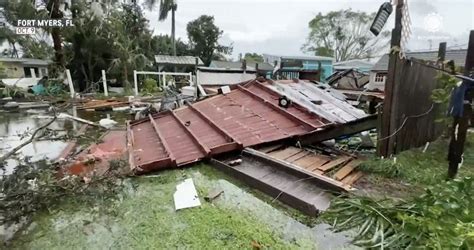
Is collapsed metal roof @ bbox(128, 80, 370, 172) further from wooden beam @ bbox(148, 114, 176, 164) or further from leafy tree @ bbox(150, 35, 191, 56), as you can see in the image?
leafy tree @ bbox(150, 35, 191, 56)

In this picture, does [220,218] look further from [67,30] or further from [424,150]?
[67,30]

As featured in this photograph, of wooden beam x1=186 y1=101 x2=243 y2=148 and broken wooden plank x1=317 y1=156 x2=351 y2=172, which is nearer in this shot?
→ broken wooden plank x1=317 y1=156 x2=351 y2=172

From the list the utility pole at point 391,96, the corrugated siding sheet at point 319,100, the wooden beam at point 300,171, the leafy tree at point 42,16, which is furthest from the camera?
the leafy tree at point 42,16

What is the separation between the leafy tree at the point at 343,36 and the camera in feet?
114

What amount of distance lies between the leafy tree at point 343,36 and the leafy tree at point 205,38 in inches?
525

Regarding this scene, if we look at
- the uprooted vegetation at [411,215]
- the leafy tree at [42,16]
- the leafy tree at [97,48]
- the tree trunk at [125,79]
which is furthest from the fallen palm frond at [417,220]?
the leafy tree at [97,48]

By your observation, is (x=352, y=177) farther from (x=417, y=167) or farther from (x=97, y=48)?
(x=97, y=48)

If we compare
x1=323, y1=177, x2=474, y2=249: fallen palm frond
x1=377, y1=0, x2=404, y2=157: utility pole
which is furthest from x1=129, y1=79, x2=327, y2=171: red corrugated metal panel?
x1=323, y1=177, x2=474, y2=249: fallen palm frond

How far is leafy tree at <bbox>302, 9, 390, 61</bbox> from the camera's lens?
34.7m

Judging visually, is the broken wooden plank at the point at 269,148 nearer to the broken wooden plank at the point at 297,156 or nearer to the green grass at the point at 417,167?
the broken wooden plank at the point at 297,156

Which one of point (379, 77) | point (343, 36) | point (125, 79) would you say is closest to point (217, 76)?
point (125, 79)

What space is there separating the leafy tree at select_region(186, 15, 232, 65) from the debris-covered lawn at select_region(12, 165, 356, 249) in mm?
27283

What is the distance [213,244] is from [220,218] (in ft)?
1.41

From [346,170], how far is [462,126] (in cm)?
144
